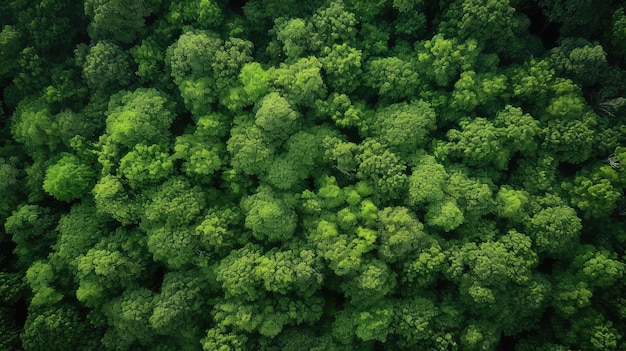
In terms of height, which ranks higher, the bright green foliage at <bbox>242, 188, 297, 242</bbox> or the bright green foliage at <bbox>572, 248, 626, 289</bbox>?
the bright green foliage at <bbox>242, 188, 297, 242</bbox>

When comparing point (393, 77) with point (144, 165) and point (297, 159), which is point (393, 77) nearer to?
point (297, 159)

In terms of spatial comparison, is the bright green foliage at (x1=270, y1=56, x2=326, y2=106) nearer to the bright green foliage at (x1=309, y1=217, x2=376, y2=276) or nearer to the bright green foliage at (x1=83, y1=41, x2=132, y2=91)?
the bright green foliage at (x1=309, y1=217, x2=376, y2=276)

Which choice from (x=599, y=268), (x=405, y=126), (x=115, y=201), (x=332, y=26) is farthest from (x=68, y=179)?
(x=599, y=268)

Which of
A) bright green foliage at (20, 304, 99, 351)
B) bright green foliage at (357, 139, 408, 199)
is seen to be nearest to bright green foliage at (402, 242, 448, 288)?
bright green foliage at (357, 139, 408, 199)

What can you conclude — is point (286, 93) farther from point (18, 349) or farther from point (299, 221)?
point (18, 349)

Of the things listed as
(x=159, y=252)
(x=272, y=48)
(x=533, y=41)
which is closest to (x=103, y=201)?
(x=159, y=252)

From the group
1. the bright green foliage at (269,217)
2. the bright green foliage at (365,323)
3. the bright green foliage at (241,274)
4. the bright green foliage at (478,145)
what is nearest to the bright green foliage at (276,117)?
the bright green foliage at (269,217)
